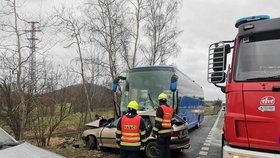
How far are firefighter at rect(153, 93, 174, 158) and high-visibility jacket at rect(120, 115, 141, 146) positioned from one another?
1440mm

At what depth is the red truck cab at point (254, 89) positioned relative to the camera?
4.52m

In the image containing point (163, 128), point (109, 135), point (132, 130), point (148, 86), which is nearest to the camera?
point (132, 130)

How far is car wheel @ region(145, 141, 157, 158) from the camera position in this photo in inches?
394

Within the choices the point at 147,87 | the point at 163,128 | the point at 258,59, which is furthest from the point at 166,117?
the point at 147,87

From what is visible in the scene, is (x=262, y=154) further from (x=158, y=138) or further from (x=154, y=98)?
(x=154, y=98)

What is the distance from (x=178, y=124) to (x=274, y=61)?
19.1 feet

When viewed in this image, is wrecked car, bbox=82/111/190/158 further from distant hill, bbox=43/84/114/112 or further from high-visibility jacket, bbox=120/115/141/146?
distant hill, bbox=43/84/114/112

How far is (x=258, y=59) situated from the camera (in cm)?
500

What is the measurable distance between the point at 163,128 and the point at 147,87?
495 centimetres

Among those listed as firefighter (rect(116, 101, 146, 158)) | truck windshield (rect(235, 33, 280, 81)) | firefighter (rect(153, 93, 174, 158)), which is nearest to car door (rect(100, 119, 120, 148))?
firefighter (rect(153, 93, 174, 158))

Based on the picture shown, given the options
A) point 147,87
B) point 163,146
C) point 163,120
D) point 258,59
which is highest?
point 258,59

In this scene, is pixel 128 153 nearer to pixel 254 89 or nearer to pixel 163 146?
pixel 163 146

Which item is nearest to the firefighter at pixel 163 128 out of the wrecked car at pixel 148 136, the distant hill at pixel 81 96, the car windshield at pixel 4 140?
A: the wrecked car at pixel 148 136

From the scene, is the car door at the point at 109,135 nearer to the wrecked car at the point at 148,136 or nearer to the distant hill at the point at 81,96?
the wrecked car at the point at 148,136
